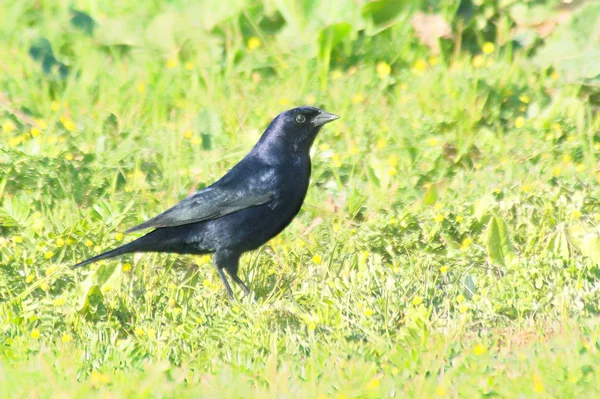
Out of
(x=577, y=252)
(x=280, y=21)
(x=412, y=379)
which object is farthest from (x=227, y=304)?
(x=280, y=21)

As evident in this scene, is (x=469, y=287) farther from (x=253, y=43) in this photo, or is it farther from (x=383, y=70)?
(x=253, y=43)

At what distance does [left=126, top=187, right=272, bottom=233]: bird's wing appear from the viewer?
16.0ft

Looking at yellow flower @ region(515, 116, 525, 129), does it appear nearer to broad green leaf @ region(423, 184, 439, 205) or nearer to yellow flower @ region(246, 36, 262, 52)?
broad green leaf @ region(423, 184, 439, 205)

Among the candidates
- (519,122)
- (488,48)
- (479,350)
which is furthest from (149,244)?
(488,48)

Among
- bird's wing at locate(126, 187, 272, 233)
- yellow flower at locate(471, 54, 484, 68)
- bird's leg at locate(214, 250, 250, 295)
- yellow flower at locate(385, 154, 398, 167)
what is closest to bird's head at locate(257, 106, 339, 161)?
bird's wing at locate(126, 187, 272, 233)

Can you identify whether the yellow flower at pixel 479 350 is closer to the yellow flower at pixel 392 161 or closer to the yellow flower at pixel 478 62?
the yellow flower at pixel 392 161

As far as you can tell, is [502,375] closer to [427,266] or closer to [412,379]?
[412,379]

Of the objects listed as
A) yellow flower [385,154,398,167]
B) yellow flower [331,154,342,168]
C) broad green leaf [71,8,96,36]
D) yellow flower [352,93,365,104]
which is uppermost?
broad green leaf [71,8,96,36]

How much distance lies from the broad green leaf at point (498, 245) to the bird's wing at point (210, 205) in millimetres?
1059

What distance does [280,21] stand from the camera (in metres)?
7.80

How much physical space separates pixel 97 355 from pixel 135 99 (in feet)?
10.5

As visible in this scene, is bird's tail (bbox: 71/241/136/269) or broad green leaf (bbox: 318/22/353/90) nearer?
bird's tail (bbox: 71/241/136/269)

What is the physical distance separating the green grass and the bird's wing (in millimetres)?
299

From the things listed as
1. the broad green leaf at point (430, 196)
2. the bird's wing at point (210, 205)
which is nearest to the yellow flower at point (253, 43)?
the broad green leaf at point (430, 196)
